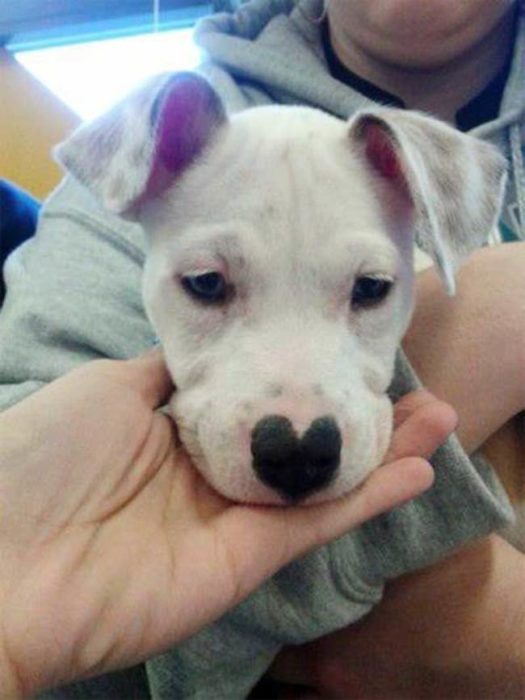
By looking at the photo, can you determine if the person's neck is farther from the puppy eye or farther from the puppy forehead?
the puppy eye

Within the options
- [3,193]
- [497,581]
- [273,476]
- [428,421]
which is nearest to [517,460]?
[497,581]

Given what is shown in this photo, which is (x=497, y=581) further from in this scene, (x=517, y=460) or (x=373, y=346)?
(x=373, y=346)

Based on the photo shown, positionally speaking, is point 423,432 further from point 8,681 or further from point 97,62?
point 97,62

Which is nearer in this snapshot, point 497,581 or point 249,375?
point 249,375

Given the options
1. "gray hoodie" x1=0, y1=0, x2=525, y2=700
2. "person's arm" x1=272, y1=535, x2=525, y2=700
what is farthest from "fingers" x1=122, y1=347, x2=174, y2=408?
"person's arm" x1=272, y1=535, x2=525, y2=700

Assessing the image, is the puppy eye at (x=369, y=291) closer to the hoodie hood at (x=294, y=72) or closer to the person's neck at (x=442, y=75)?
the hoodie hood at (x=294, y=72)
